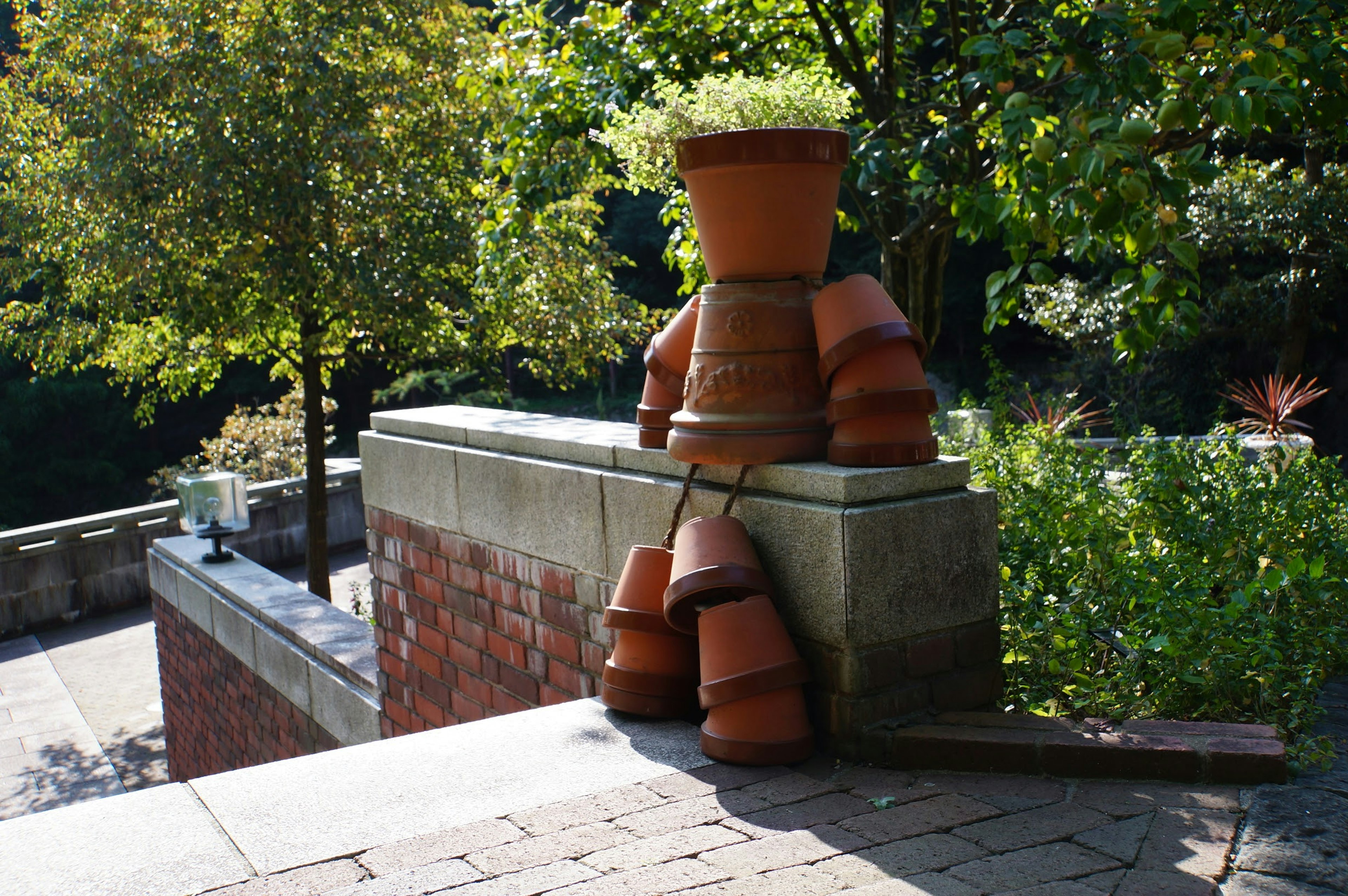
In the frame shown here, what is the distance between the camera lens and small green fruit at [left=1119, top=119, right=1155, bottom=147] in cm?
276

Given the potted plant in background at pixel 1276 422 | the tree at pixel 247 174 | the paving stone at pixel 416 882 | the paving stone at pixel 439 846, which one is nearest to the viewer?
the paving stone at pixel 416 882

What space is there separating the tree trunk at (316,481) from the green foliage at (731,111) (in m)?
7.97

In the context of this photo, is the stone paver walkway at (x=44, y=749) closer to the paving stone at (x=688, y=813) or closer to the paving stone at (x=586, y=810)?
the paving stone at (x=586, y=810)

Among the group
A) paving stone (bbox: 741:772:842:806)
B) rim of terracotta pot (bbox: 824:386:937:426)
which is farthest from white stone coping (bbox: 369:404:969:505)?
paving stone (bbox: 741:772:842:806)

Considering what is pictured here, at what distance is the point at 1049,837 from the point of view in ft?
6.75

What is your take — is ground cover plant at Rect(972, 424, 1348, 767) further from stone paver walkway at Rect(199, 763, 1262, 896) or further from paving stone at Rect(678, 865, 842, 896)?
paving stone at Rect(678, 865, 842, 896)

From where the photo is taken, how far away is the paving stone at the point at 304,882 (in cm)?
200

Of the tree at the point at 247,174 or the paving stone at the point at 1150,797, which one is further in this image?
the tree at the point at 247,174

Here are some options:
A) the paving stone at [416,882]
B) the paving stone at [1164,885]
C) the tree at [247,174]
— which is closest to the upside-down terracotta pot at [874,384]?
the paving stone at [1164,885]

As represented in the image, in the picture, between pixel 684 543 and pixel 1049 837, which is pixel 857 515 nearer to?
pixel 684 543

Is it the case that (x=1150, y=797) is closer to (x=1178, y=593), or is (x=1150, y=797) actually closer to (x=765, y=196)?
(x=1178, y=593)

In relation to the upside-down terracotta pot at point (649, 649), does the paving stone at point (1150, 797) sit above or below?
below

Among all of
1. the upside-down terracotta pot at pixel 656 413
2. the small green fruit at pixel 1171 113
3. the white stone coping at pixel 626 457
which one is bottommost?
the white stone coping at pixel 626 457

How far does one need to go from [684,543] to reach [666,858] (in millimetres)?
862
